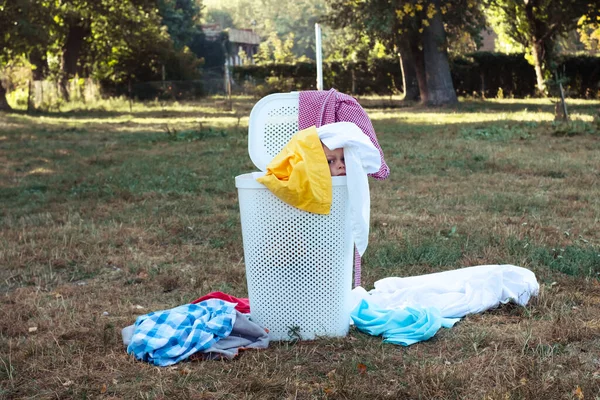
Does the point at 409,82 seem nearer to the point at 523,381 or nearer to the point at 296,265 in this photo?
the point at 296,265

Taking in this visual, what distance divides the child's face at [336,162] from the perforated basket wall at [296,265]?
4.4 inches

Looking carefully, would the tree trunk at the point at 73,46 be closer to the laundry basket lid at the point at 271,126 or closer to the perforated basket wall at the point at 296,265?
the laundry basket lid at the point at 271,126

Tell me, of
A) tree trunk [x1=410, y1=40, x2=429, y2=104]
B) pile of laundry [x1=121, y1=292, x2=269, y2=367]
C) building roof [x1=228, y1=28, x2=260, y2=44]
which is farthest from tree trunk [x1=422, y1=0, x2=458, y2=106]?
building roof [x1=228, y1=28, x2=260, y2=44]

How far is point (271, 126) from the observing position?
153 inches

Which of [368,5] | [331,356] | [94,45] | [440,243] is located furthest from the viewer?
[94,45]

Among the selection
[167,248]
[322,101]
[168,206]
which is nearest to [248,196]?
[322,101]

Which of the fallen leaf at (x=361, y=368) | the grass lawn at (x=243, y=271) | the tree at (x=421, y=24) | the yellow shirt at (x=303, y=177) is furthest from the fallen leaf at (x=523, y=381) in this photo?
the tree at (x=421, y=24)

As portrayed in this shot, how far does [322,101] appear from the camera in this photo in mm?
3867

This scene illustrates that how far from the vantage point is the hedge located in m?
28.3

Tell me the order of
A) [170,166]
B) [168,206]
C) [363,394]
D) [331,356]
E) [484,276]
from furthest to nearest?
[170,166] → [168,206] → [484,276] → [331,356] → [363,394]

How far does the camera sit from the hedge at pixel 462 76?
28297 mm

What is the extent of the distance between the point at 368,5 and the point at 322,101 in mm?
17458

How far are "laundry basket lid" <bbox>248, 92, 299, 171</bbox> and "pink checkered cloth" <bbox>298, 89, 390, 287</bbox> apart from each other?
0.16 ft

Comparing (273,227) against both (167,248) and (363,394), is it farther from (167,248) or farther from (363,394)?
(167,248)
